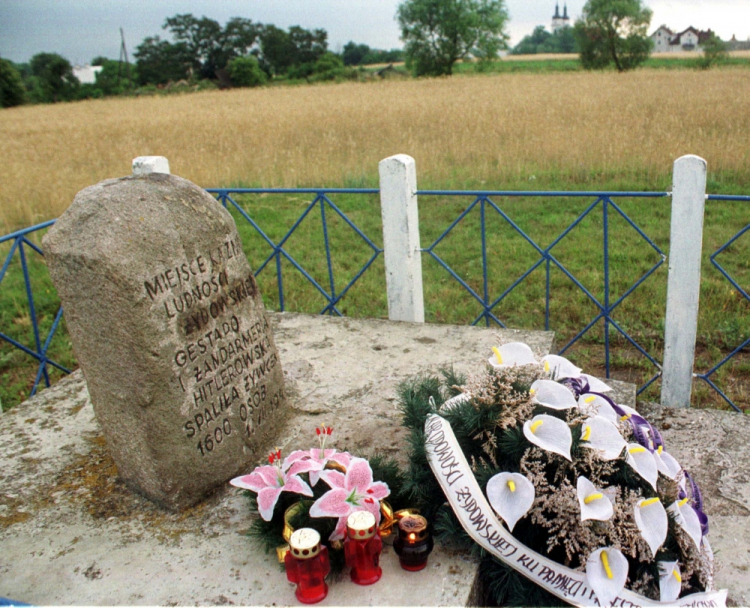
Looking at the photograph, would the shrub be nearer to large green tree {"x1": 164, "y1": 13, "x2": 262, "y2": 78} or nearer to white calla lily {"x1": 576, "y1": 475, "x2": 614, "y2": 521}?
large green tree {"x1": 164, "y1": 13, "x2": 262, "y2": 78}

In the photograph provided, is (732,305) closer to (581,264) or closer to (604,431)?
(581,264)

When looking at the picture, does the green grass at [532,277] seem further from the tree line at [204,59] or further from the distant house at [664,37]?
the distant house at [664,37]

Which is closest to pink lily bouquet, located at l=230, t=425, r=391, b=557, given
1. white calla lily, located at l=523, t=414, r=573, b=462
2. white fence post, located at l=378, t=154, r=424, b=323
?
white calla lily, located at l=523, t=414, r=573, b=462

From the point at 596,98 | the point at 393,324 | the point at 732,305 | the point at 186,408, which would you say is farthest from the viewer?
the point at 596,98

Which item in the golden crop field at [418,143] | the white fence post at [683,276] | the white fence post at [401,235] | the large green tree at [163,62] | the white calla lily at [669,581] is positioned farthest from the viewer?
the large green tree at [163,62]

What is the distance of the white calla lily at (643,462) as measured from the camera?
2.00 meters

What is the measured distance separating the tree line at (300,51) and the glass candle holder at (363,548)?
→ 117 feet

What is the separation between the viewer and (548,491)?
1.97 meters

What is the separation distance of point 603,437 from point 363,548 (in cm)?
81

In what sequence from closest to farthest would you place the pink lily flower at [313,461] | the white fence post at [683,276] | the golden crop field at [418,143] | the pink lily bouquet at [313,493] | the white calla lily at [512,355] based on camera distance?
the pink lily bouquet at [313,493]
the pink lily flower at [313,461]
the white calla lily at [512,355]
the white fence post at [683,276]
the golden crop field at [418,143]

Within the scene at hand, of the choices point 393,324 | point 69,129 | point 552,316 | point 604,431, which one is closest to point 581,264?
point 552,316

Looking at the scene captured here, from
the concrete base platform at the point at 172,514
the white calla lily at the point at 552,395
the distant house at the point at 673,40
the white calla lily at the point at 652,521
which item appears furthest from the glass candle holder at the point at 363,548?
the distant house at the point at 673,40

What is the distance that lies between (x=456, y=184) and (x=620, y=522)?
6524mm

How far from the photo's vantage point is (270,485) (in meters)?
2.17
